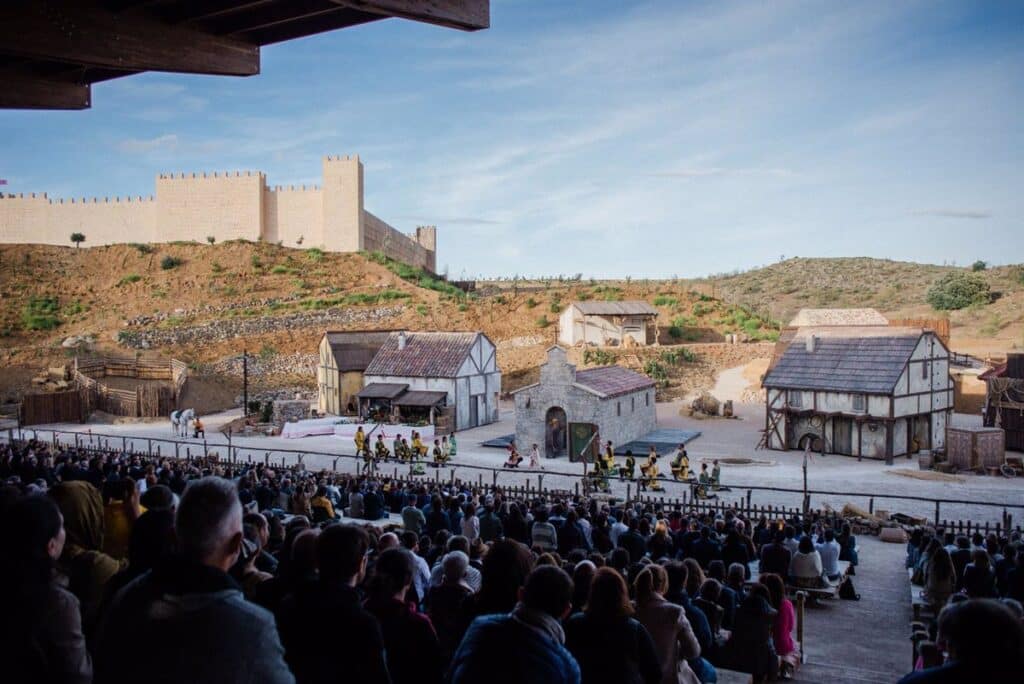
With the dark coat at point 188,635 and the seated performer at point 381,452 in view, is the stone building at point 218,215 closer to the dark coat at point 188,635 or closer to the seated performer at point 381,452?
the seated performer at point 381,452

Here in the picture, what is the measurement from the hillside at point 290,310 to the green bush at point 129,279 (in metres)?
0.18

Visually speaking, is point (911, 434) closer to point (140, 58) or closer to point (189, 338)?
point (140, 58)

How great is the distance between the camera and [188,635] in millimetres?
2711

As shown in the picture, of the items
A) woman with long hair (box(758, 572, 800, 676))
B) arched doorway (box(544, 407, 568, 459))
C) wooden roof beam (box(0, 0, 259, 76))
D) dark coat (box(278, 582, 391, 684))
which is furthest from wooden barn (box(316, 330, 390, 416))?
dark coat (box(278, 582, 391, 684))

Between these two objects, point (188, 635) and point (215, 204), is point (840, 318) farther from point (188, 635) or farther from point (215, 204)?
point (215, 204)

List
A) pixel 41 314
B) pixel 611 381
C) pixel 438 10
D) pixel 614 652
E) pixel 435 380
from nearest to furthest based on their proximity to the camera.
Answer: pixel 614 652, pixel 438 10, pixel 611 381, pixel 435 380, pixel 41 314

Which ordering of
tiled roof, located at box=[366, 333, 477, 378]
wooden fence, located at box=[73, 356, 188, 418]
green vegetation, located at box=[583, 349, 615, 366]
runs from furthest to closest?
green vegetation, located at box=[583, 349, 615, 366]
wooden fence, located at box=[73, 356, 188, 418]
tiled roof, located at box=[366, 333, 477, 378]

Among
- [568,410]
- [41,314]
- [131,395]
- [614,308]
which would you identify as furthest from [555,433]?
[41,314]

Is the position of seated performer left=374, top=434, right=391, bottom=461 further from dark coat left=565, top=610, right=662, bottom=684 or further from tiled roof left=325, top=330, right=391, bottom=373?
dark coat left=565, top=610, right=662, bottom=684

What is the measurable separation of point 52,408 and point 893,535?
3733 centimetres

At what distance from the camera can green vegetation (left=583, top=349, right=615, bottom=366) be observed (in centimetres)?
5269

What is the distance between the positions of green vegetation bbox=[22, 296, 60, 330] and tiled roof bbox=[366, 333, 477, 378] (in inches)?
1587

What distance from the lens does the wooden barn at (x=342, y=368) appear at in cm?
4130

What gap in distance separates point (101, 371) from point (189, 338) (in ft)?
39.2
